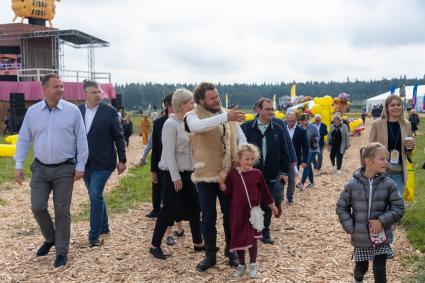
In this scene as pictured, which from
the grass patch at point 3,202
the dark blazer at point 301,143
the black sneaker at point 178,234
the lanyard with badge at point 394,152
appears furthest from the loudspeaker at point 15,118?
the lanyard with badge at point 394,152

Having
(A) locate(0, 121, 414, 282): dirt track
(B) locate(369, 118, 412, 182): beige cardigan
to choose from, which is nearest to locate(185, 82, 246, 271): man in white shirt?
(A) locate(0, 121, 414, 282): dirt track

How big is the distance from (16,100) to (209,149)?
23.6 metres

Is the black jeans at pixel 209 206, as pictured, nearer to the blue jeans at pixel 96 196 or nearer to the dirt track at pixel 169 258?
the dirt track at pixel 169 258

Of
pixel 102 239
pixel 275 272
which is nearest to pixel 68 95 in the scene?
pixel 102 239

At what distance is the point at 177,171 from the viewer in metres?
4.90

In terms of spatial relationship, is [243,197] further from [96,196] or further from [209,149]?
[96,196]

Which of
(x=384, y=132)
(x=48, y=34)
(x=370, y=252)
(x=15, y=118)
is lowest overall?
(x=370, y=252)

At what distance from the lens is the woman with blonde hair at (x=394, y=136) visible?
5330 millimetres

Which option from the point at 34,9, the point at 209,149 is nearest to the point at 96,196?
the point at 209,149

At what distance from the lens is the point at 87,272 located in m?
4.75

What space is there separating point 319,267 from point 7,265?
137 inches

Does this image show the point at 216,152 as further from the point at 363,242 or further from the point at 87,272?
the point at 87,272

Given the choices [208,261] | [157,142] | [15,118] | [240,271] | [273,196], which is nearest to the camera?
[240,271]

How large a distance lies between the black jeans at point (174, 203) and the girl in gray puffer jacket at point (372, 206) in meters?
1.82
